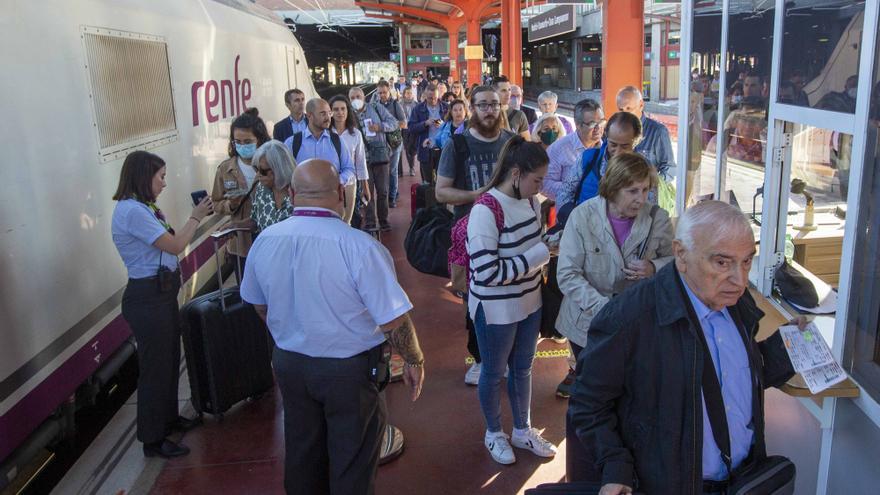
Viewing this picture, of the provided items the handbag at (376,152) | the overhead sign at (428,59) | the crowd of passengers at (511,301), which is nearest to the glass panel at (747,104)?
the crowd of passengers at (511,301)

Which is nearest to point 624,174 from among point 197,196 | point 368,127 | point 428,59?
point 197,196

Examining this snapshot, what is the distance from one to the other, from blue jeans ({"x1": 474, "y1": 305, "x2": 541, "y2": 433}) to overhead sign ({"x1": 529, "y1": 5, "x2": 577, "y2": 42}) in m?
13.1

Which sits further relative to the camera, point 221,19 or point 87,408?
point 221,19

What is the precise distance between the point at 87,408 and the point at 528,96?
46421 mm

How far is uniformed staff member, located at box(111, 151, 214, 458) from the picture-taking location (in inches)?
143

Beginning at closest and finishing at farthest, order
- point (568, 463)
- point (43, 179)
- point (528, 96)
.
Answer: point (568, 463)
point (43, 179)
point (528, 96)

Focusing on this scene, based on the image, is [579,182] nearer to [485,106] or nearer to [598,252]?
[485,106]

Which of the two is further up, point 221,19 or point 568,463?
point 221,19

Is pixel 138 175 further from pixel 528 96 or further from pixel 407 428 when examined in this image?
pixel 528 96

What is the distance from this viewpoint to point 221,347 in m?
4.28

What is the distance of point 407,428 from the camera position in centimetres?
432

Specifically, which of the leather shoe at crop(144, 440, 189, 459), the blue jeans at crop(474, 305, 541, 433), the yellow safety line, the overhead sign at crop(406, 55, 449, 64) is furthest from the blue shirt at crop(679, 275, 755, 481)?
the overhead sign at crop(406, 55, 449, 64)

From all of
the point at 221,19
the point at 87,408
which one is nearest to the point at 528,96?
the point at 221,19

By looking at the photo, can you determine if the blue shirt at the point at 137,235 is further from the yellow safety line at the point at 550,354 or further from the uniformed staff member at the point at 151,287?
the yellow safety line at the point at 550,354
